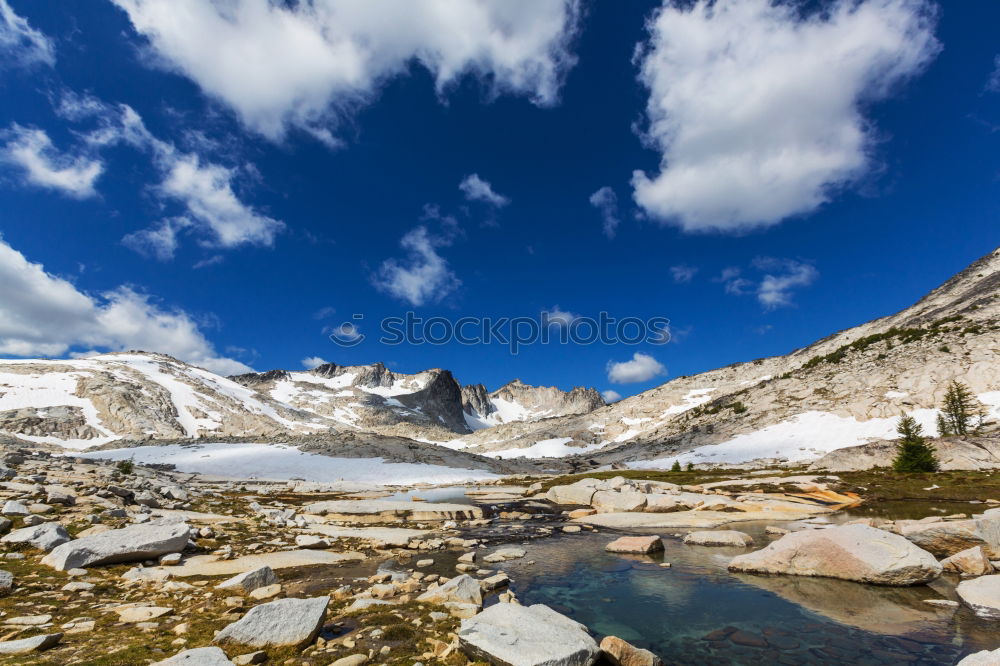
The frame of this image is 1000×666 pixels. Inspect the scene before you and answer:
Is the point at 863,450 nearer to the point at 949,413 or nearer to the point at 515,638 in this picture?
the point at 949,413

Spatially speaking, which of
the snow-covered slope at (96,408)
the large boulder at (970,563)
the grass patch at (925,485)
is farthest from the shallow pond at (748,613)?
the snow-covered slope at (96,408)

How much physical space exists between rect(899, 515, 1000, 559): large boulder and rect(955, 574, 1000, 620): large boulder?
17.2 feet

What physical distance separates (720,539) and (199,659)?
22218mm

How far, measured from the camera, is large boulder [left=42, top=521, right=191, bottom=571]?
462 inches

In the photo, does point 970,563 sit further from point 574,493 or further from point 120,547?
point 574,493

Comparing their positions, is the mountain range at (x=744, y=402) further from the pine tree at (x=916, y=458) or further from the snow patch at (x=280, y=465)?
the pine tree at (x=916, y=458)

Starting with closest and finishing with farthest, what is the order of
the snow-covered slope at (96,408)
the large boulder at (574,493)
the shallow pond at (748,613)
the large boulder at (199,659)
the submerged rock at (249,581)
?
1. the large boulder at (199,659)
2. the shallow pond at (748,613)
3. the submerged rock at (249,581)
4. the large boulder at (574,493)
5. the snow-covered slope at (96,408)

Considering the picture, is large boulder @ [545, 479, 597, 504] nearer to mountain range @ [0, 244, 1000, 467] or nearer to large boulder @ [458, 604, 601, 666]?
large boulder @ [458, 604, 601, 666]

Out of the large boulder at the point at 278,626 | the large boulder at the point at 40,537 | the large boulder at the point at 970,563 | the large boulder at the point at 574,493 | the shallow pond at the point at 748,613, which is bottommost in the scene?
the large boulder at the point at 574,493

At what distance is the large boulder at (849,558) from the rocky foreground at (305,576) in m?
0.04

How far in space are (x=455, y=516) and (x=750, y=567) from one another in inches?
823

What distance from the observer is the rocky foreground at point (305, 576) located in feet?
26.0

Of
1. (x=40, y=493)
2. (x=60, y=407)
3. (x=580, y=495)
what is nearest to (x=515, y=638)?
(x=40, y=493)

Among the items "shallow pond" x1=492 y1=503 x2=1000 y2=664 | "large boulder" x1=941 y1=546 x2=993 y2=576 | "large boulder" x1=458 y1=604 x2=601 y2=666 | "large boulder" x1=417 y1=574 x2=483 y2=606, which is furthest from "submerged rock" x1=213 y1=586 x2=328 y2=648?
"large boulder" x1=941 y1=546 x2=993 y2=576
